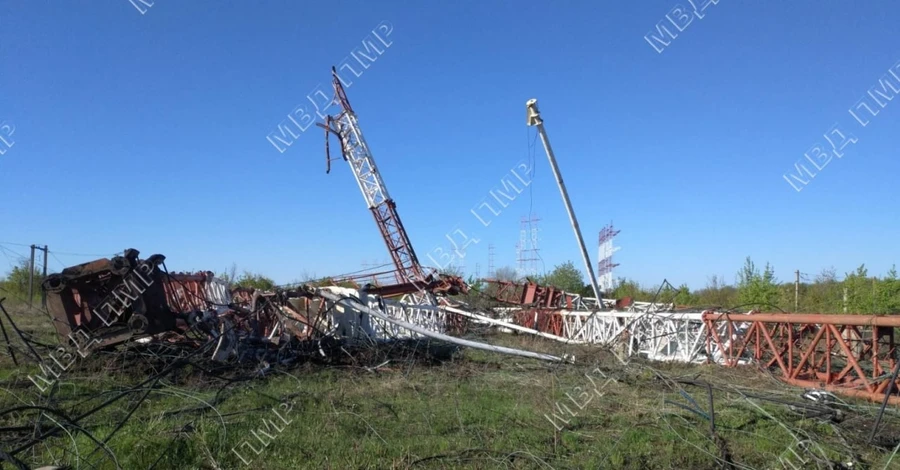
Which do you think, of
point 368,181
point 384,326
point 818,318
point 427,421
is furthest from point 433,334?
point 368,181

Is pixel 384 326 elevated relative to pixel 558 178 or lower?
lower

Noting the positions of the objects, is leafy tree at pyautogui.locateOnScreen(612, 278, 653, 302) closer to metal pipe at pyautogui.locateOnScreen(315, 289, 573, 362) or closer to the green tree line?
the green tree line

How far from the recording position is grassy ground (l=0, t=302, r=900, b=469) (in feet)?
16.5

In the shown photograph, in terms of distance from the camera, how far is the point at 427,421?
20.4 ft

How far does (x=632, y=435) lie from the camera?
18.9 feet

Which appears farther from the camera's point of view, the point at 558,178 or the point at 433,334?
the point at 558,178

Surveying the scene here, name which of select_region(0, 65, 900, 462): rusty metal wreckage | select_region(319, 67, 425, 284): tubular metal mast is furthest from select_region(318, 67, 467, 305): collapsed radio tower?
select_region(0, 65, 900, 462): rusty metal wreckage

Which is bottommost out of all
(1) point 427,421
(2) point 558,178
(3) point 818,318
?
(1) point 427,421

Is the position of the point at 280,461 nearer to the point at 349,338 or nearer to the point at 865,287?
the point at 349,338

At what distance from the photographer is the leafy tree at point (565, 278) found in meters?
35.6

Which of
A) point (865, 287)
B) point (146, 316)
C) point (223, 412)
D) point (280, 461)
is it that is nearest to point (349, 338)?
point (146, 316)

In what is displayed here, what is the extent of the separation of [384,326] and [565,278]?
25.9m

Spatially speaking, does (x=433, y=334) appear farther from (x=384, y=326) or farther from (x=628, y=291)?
(x=628, y=291)

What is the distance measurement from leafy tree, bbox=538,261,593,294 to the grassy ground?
1037 inches
